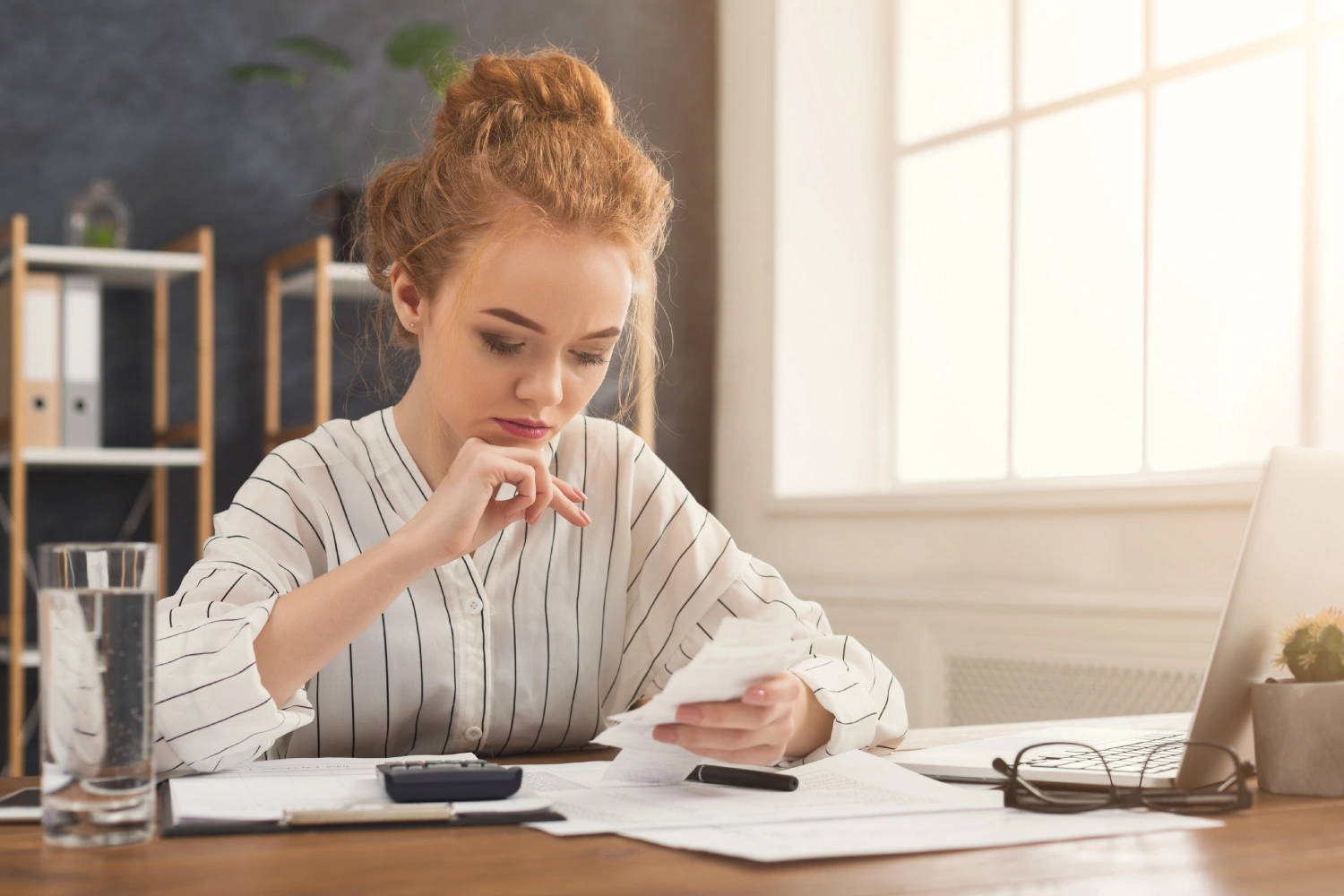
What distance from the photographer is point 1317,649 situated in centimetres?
99

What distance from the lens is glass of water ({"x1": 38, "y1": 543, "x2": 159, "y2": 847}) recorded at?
0.70 metres

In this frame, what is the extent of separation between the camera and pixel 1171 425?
2.68 metres

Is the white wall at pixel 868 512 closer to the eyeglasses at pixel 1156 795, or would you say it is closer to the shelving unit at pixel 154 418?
the shelving unit at pixel 154 418

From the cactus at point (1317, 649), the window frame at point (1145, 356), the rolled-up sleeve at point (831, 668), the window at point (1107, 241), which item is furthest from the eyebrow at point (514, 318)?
the window at point (1107, 241)

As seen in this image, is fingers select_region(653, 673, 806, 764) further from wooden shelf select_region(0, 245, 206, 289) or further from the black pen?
wooden shelf select_region(0, 245, 206, 289)

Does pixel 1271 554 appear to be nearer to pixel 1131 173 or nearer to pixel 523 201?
pixel 523 201

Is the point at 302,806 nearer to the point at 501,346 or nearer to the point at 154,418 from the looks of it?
the point at 501,346

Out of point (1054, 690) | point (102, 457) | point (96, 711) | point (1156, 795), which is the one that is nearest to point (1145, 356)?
point (1054, 690)

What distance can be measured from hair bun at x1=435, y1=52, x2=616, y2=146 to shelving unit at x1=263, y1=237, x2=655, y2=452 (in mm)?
1558

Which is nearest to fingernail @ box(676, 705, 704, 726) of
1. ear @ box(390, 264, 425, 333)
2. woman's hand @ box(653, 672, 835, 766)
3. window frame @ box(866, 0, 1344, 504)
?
woman's hand @ box(653, 672, 835, 766)

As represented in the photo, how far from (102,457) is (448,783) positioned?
2252mm

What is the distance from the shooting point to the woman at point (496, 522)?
3.64 feet

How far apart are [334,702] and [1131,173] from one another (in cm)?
211

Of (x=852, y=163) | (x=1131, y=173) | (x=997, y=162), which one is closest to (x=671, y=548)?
(x=1131, y=173)
